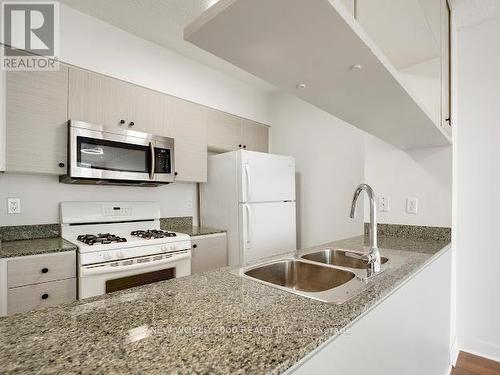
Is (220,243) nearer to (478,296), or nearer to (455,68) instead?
(478,296)

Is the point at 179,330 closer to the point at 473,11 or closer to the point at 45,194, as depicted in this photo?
the point at 45,194

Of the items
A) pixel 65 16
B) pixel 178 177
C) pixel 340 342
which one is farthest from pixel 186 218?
pixel 340 342

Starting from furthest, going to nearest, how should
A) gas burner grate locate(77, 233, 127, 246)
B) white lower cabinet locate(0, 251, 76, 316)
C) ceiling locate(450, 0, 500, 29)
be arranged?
ceiling locate(450, 0, 500, 29)
gas burner grate locate(77, 233, 127, 246)
white lower cabinet locate(0, 251, 76, 316)

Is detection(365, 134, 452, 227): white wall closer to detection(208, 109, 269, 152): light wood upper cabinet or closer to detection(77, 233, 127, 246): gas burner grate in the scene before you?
detection(208, 109, 269, 152): light wood upper cabinet

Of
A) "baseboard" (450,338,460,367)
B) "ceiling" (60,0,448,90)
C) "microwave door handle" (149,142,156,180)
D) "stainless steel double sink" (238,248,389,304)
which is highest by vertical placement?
"ceiling" (60,0,448,90)

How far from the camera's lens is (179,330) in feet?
1.98

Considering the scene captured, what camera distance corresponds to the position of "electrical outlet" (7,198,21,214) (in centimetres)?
201

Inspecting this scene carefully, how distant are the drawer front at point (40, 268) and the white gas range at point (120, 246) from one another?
2.6 inches

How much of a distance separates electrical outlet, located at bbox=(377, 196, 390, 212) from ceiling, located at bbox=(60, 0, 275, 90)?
6.19ft

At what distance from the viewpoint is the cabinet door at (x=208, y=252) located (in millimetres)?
2453

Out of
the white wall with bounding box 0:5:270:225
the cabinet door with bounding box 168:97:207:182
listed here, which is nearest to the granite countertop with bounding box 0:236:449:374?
the white wall with bounding box 0:5:270:225

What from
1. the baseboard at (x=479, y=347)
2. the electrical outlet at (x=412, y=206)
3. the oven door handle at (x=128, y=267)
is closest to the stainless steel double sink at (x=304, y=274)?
the electrical outlet at (x=412, y=206)

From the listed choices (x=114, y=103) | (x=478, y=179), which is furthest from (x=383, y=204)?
(x=114, y=103)

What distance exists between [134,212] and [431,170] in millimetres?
2482
